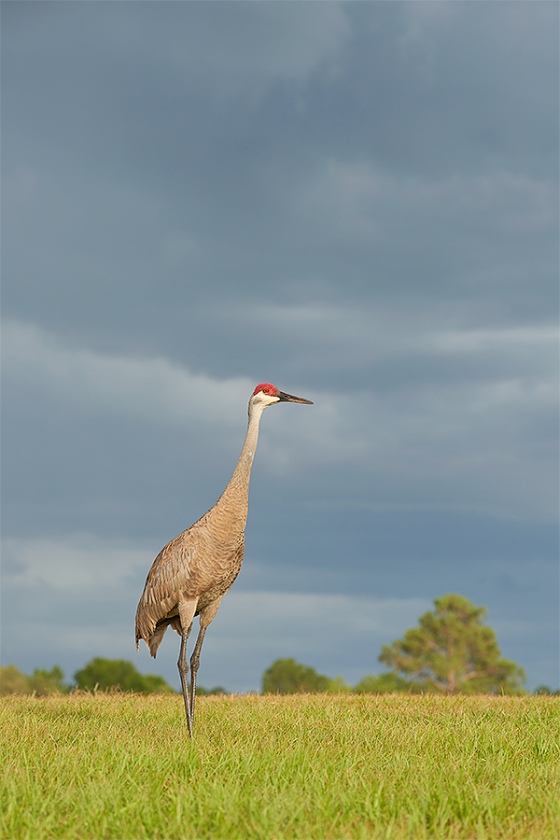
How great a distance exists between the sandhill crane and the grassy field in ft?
4.21

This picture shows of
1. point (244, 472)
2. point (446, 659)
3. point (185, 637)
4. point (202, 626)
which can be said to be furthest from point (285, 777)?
point (446, 659)

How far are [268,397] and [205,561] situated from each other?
6.99ft

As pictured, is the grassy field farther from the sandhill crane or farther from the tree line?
the tree line

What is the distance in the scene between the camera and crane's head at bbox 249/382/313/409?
10.3 m

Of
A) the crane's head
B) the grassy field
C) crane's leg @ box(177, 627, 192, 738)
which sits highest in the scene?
the crane's head

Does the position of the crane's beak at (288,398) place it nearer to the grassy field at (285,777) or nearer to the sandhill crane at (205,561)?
the sandhill crane at (205,561)

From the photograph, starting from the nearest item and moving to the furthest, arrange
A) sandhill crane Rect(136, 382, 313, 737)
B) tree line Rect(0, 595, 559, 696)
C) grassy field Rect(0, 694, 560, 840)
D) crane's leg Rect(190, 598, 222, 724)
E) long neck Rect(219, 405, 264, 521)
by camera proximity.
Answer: grassy field Rect(0, 694, 560, 840) → sandhill crane Rect(136, 382, 313, 737) → long neck Rect(219, 405, 264, 521) → crane's leg Rect(190, 598, 222, 724) → tree line Rect(0, 595, 559, 696)

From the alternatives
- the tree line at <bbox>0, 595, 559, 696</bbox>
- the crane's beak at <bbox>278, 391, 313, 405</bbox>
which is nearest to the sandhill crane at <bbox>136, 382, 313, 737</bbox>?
the crane's beak at <bbox>278, 391, 313, 405</bbox>

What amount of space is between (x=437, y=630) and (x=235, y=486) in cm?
3009

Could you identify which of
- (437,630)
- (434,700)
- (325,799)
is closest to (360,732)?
(325,799)

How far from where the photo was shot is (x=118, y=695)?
46.5ft

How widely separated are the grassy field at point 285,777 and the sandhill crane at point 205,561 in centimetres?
128

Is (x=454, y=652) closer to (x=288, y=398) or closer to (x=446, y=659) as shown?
(x=446, y=659)

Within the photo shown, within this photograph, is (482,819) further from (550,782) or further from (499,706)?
(499,706)
